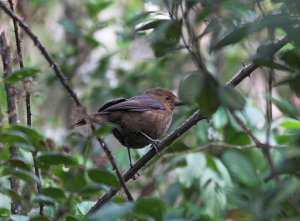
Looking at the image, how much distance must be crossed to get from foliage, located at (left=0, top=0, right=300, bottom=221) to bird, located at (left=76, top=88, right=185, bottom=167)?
14 centimetres

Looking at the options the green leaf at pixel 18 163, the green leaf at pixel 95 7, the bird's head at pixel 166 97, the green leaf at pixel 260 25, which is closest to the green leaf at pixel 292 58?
the green leaf at pixel 260 25

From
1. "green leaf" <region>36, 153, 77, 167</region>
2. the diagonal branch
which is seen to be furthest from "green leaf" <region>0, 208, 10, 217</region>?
"green leaf" <region>36, 153, 77, 167</region>

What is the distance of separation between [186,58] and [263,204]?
5.94m

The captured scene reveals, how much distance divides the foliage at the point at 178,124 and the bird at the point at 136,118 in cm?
14

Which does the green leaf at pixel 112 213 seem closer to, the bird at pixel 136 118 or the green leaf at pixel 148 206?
the green leaf at pixel 148 206

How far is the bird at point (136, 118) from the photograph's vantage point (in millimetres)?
4152

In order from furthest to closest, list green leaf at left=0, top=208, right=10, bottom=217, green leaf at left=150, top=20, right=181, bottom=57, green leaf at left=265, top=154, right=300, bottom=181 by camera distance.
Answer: green leaf at left=0, top=208, right=10, bottom=217 → green leaf at left=150, top=20, right=181, bottom=57 → green leaf at left=265, top=154, right=300, bottom=181

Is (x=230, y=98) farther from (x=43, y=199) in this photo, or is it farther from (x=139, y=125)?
(x=139, y=125)

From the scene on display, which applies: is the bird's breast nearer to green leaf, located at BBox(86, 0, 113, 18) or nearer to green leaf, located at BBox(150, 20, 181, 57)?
green leaf, located at BBox(86, 0, 113, 18)

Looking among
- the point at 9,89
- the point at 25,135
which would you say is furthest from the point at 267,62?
the point at 9,89

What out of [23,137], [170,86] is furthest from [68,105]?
[23,137]

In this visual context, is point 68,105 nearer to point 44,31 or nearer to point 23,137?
point 44,31

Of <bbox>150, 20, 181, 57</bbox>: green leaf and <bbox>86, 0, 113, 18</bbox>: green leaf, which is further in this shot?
<bbox>86, 0, 113, 18</bbox>: green leaf

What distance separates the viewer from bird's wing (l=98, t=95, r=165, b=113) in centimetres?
414
